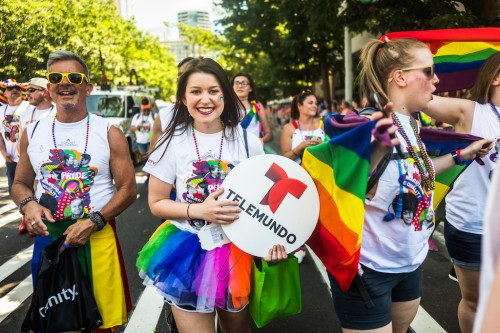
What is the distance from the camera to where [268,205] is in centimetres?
203

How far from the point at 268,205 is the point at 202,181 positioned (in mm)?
422

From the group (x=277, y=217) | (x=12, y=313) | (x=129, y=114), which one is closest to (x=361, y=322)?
(x=277, y=217)

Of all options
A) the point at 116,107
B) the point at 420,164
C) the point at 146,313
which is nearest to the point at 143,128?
the point at 116,107

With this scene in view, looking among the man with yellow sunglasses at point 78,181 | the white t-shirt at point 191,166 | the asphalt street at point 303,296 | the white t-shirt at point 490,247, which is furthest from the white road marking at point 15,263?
the white t-shirt at point 490,247

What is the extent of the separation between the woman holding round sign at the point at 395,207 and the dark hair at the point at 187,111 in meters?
0.74

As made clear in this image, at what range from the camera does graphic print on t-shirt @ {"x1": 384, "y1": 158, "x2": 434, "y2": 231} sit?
1.95 metres

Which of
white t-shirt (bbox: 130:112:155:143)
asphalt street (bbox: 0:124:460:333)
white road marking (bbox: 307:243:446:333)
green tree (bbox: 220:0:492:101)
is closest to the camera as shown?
white road marking (bbox: 307:243:446:333)

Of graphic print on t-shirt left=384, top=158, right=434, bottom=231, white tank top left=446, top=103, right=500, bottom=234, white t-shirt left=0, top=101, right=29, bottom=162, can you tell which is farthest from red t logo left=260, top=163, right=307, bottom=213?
white t-shirt left=0, top=101, right=29, bottom=162

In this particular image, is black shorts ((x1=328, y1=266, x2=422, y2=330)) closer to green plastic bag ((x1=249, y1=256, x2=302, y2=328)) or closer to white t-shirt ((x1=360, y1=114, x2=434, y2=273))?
white t-shirt ((x1=360, y1=114, x2=434, y2=273))

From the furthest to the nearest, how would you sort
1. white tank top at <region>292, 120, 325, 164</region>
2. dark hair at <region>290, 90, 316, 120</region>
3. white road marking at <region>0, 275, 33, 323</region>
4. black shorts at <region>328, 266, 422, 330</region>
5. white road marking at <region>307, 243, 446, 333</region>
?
dark hair at <region>290, 90, 316, 120</region> → white tank top at <region>292, 120, 325, 164</region> → white road marking at <region>0, 275, 33, 323</region> → white road marking at <region>307, 243, 446, 333</region> → black shorts at <region>328, 266, 422, 330</region>

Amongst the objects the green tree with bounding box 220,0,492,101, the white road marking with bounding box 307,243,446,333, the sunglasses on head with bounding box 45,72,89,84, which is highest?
the green tree with bounding box 220,0,492,101

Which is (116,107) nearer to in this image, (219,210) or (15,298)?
(15,298)

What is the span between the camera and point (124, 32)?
1255 inches

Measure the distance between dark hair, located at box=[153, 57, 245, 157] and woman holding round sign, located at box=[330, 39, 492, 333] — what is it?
0.74 metres
